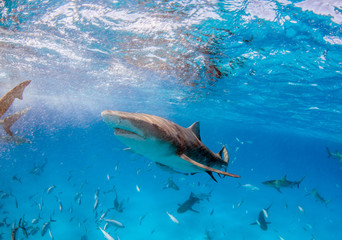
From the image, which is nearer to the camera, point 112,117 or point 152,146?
point 112,117

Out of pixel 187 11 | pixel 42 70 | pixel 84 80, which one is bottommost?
pixel 84 80

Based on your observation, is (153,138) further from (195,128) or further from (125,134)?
(195,128)

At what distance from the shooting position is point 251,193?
124ft

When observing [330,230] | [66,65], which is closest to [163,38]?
[66,65]

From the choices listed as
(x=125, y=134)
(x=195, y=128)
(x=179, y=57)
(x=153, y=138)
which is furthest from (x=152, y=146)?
(x=179, y=57)

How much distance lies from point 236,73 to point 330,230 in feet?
93.0

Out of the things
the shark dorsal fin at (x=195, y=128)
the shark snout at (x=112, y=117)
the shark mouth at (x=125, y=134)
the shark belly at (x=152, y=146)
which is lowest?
the shark dorsal fin at (x=195, y=128)

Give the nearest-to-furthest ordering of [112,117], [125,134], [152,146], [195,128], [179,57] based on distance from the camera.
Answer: [112,117], [125,134], [152,146], [195,128], [179,57]

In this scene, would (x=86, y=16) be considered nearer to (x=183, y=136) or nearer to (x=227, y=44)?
(x=227, y=44)

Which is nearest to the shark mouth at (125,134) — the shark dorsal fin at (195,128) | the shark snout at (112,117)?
the shark snout at (112,117)

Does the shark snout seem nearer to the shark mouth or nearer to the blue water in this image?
the shark mouth

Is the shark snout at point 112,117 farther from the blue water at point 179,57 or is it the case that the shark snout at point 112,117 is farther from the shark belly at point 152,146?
the blue water at point 179,57

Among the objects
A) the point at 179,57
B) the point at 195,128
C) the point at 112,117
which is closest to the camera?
the point at 112,117

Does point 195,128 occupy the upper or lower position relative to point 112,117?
lower
